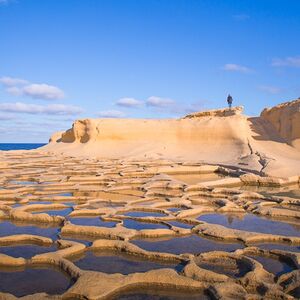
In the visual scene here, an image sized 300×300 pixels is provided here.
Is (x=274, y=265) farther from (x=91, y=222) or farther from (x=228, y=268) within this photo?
(x=91, y=222)

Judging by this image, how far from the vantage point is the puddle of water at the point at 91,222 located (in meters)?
7.19

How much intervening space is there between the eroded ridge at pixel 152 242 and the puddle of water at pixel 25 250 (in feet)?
0.05

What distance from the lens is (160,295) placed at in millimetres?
4047

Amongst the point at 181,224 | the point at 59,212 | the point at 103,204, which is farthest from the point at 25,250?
the point at 103,204

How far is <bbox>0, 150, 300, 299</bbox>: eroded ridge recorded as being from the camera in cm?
416

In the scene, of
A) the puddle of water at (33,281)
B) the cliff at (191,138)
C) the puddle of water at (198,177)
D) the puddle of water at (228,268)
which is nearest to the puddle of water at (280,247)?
the puddle of water at (228,268)

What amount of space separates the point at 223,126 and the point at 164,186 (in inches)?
615

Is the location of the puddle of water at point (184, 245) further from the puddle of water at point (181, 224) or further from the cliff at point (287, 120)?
the cliff at point (287, 120)

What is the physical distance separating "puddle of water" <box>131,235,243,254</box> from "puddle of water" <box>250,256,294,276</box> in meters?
0.53

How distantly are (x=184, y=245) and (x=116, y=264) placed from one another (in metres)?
1.32

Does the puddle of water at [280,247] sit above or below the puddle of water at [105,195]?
below

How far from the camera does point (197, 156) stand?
23828 millimetres

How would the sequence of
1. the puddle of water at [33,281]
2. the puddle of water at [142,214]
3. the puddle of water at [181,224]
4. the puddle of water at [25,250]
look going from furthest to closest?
the puddle of water at [142,214] < the puddle of water at [181,224] < the puddle of water at [25,250] < the puddle of water at [33,281]

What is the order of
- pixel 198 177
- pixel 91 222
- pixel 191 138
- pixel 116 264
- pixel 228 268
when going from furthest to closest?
pixel 191 138 → pixel 198 177 → pixel 91 222 → pixel 116 264 → pixel 228 268
